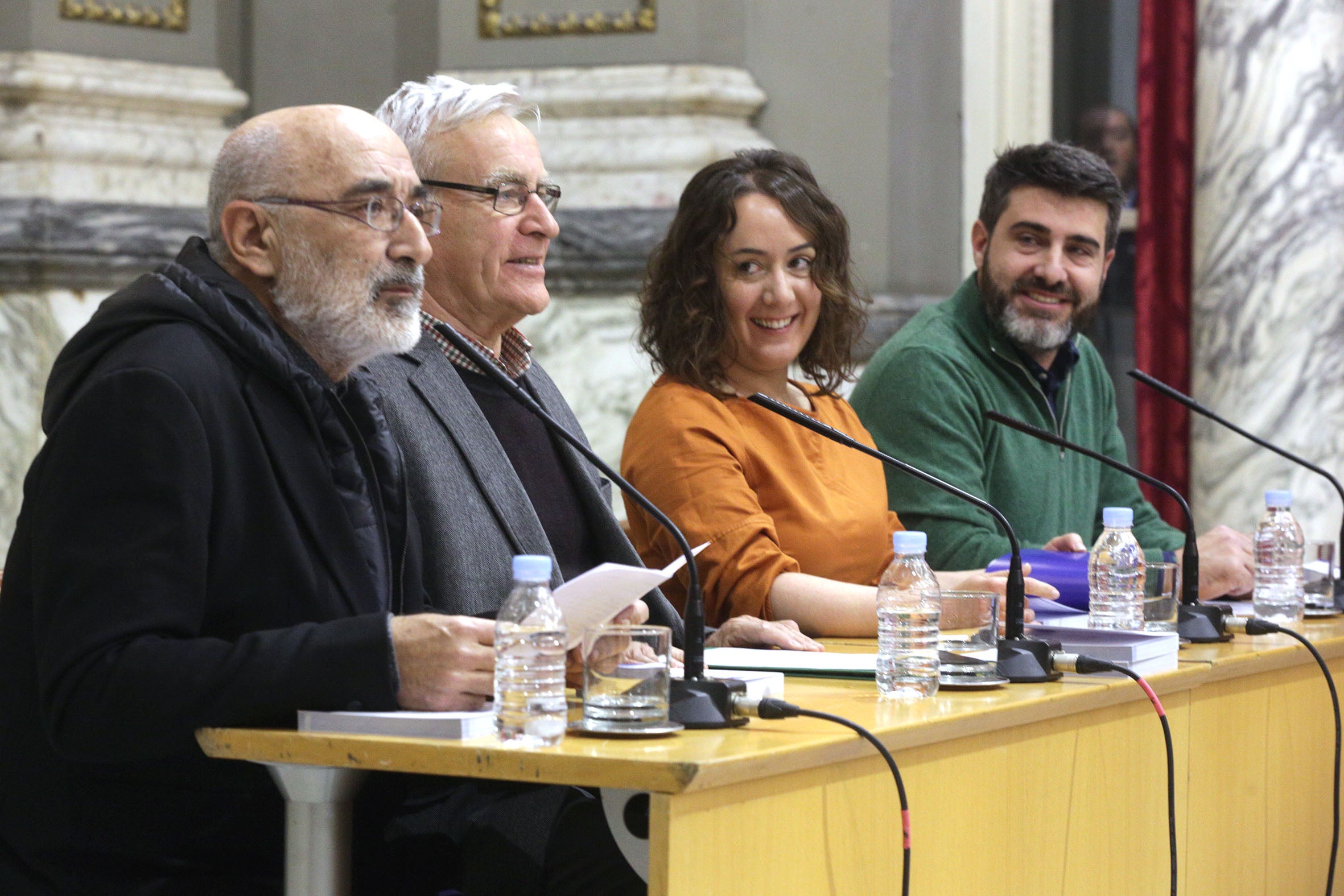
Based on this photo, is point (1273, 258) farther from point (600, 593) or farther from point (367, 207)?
point (600, 593)

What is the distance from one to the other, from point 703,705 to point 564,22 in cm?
353

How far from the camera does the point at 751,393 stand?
3.04m

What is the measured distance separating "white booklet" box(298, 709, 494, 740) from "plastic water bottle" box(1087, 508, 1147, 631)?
121 centimetres

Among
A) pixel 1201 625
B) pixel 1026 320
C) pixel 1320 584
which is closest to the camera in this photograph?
pixel 1201 625

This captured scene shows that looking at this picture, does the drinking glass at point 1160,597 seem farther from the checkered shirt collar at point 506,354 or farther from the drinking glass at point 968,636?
the checkered shirt collar at point 506,354

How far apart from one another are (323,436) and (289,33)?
3.62 meters

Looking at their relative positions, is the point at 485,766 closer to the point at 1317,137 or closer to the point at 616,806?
the point at 616,806

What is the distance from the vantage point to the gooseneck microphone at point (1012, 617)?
2.23 m

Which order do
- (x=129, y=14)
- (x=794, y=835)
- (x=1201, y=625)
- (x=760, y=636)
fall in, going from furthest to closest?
(x=129, y=14)
(x=1201, y=625)
(x=760, y=636)
(x=794, y=835)

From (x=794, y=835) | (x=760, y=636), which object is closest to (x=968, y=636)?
(x=760, y=636)

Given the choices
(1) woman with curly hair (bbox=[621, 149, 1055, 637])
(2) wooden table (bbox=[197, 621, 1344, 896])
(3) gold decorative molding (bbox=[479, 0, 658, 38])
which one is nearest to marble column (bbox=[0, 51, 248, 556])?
(3) gold decorative molding (bbox=[479, 0, 658, 38])

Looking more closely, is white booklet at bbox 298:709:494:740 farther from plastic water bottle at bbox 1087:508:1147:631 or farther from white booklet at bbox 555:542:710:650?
plastic water bottle at bbox 1087:508:1147:631

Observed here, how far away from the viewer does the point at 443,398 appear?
251 centimetres

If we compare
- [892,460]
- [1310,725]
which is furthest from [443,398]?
[1310,725]
